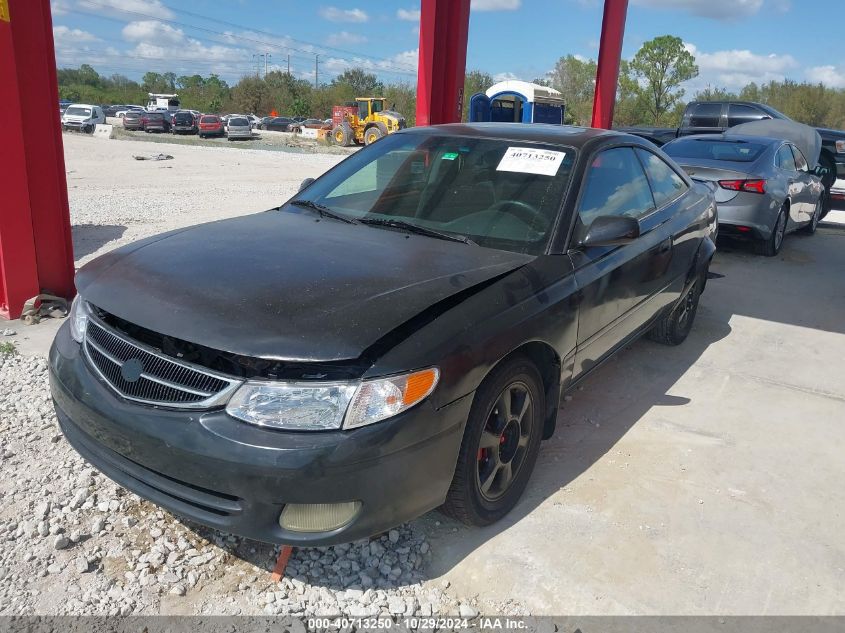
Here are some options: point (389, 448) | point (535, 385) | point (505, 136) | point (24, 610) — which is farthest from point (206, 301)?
point (505, 136)

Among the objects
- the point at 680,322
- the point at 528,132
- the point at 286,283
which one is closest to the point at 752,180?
the point at 680,322

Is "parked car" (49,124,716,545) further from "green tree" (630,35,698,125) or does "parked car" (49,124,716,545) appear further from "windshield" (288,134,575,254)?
"green tree" (630,35,698,125)

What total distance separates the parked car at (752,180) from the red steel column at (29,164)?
654 centimetres

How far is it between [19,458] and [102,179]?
1542cm

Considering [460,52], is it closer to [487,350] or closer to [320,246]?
[320,246]

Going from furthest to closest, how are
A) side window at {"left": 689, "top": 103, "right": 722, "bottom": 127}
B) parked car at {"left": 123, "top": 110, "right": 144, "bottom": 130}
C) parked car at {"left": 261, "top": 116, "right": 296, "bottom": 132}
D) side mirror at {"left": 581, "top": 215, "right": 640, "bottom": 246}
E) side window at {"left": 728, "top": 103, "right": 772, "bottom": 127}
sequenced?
parked car at {"left": 261, "top": 116, "right": 296, "bottom": 132} → parked car at {"left": 123, "top": 110, "right": 144, "bottom": 130} → side window at {"left": 689, "top": 103, "right": 722, "bottom": 127} → side window at {"left": 728, "top": 103, "right": 772, "bottom": 127} → side mirror at {"left": 581, "top": 215, "right": 640, "bottom": 246}

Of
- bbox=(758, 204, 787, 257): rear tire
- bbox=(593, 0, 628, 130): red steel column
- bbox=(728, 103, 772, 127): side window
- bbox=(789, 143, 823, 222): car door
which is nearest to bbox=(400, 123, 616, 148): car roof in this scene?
bbox=(758, 204, 787, 257): rear tire

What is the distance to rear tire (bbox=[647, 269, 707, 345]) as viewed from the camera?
5133mm

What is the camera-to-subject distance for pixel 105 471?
2531mm

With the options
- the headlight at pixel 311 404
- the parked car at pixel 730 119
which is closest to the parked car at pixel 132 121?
the parked car at pixel 730 119

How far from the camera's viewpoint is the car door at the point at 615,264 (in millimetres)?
3371

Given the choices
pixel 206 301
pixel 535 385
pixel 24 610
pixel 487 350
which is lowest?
pixel 24 610

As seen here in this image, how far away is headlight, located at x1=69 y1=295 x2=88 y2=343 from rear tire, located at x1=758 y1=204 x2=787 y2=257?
806cm

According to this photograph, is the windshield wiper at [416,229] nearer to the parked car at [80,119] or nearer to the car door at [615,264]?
the car door at [615,264]
